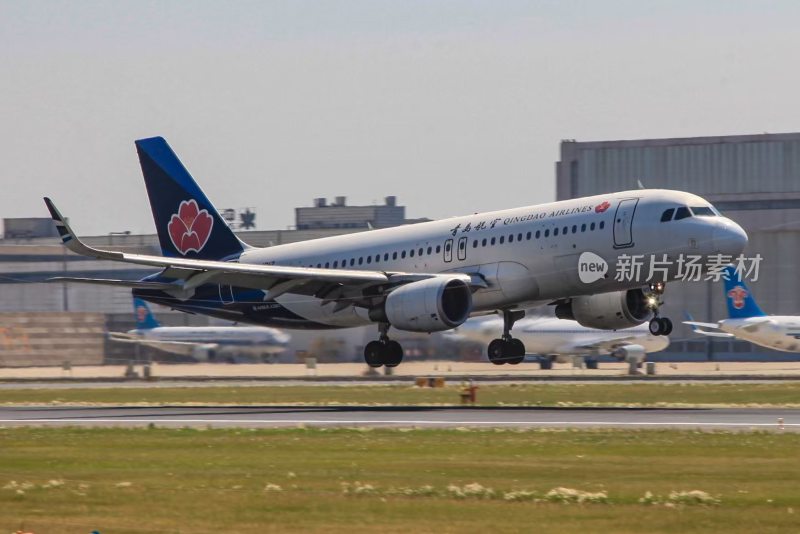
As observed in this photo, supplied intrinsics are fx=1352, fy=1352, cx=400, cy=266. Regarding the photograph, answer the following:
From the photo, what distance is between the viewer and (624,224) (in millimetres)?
42125

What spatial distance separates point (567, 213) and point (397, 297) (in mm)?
6176

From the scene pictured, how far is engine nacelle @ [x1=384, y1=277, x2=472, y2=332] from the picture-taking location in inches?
1714

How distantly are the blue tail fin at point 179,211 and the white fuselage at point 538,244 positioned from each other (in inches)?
242

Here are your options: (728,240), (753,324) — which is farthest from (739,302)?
(728,240)

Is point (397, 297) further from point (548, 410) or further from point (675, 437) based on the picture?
point (675, 437)

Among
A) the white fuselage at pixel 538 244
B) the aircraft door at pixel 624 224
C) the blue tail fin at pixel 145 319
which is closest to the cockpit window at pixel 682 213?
the white fuselage at pixel 538 244

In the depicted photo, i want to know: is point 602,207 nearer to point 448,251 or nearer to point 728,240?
point 728,240

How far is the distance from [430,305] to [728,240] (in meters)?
9.54

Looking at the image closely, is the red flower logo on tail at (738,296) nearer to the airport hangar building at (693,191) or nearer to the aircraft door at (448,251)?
the airport hangar building at (693,191)

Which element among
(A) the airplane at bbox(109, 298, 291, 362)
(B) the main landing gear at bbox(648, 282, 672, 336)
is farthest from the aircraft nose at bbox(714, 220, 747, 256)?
(A) the airplane at bbox(109, 298, 291, 362)

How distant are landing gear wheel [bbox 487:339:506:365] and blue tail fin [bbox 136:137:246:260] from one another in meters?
12.4

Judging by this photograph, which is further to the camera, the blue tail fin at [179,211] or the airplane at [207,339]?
the airplane at [207,339]

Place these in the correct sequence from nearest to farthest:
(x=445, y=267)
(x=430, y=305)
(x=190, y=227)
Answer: (x=430, y=305) < (x=445, y=267) < (x=190, y=227)

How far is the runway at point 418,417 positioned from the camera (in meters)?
34.4
